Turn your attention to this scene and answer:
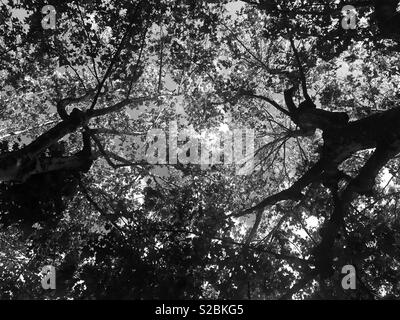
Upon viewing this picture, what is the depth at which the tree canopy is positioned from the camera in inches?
313

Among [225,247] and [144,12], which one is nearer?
[225,247]

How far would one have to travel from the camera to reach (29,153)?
7.64 metres

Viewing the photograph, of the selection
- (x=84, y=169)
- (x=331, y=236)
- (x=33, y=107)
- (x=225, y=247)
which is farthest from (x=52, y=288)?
(x=33, y=107)

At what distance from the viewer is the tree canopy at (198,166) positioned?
7.94 m

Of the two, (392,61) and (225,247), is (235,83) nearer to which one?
(392,61)

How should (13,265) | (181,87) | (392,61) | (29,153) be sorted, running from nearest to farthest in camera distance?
(29,153) → (392,61) → (13,265) → (181,87)

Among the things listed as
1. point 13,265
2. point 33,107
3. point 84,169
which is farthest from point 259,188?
point 33,107

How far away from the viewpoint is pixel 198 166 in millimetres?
13203

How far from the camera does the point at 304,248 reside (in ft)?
35.8

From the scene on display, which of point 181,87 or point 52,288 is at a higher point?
point 181,87

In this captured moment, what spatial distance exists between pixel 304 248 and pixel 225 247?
400cm

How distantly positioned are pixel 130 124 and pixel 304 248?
11054 mm
